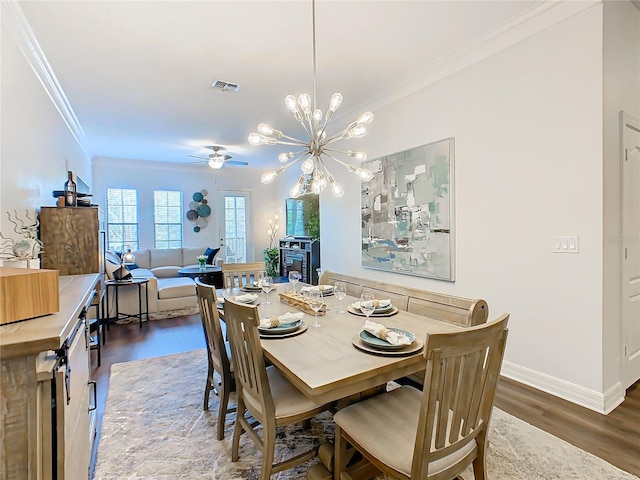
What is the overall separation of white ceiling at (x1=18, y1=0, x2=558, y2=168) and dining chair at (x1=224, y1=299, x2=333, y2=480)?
7.07ft

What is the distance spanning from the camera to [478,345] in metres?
1.19

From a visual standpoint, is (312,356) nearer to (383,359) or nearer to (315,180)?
(383,359)

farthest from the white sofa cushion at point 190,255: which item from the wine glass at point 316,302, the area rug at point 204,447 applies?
the wine glass at point 316,302

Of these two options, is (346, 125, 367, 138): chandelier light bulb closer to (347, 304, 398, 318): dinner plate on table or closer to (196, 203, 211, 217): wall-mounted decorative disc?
(347, 304, 398, 318): dinner plate on table

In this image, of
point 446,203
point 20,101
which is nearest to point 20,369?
point 20,101

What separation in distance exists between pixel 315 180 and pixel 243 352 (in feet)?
4.61

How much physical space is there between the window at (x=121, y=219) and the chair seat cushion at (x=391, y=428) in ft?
24.0

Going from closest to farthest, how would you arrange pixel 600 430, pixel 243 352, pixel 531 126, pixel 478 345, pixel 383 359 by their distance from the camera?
pixel 478 345, pixel 383 359, pixel 243 352, pixel 600 430, pixel 531 126

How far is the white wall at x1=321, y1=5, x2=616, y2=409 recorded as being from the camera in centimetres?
233

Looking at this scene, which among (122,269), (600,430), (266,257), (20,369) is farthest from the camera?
(266,257)

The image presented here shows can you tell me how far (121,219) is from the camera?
7.32 m

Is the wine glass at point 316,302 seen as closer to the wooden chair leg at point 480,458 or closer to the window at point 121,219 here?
the wooden chair leg at point 480,458

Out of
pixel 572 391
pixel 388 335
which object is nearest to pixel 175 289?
pixel 388 335

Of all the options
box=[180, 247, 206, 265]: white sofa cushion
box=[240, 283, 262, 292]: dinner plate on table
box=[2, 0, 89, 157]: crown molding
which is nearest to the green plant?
box=[180, 247, 206, 265]: white sofa cushion
